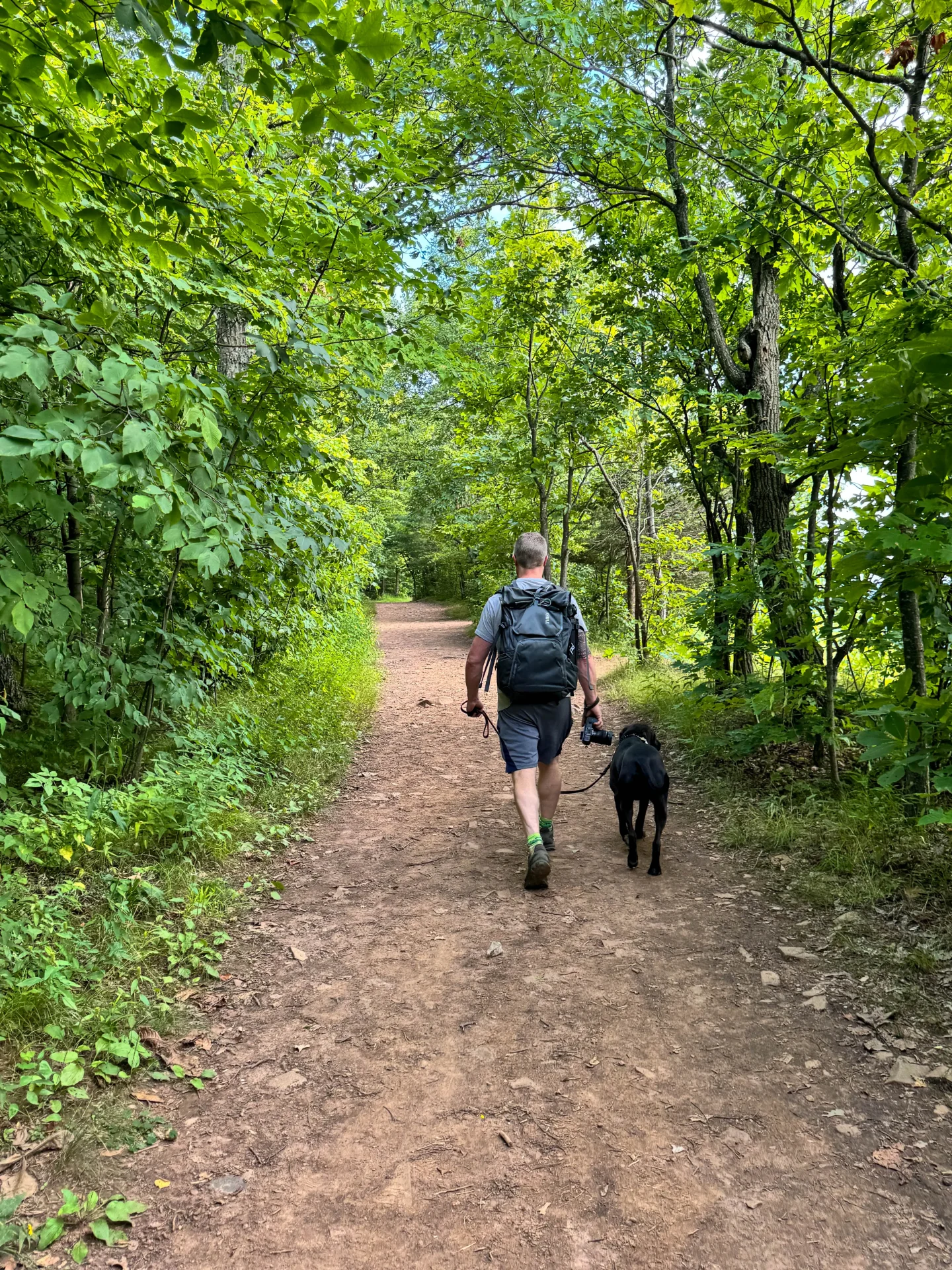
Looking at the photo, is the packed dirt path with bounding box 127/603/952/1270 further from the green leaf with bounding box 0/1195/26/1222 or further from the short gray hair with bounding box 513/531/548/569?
the short gray hair with bounding box 513/531/548/569

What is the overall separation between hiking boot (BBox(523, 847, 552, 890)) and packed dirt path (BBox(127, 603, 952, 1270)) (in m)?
0.07

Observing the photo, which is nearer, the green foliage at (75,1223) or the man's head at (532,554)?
the green foliage at (75,1223)

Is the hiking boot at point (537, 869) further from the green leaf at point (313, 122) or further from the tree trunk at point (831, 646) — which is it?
the green leaf at point (313, 122)

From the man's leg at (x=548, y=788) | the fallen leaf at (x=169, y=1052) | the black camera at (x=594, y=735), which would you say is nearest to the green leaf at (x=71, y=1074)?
the fallen leaf at (x=169, y=1052)

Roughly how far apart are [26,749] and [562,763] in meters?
4.65

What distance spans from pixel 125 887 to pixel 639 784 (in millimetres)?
2979

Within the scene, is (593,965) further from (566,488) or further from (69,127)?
(566,488)

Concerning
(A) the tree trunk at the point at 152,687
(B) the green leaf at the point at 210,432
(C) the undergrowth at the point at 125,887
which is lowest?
(C) the undergrowth at the point at 125,887

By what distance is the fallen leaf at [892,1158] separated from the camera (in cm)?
218

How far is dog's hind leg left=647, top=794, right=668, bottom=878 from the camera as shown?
4.36m

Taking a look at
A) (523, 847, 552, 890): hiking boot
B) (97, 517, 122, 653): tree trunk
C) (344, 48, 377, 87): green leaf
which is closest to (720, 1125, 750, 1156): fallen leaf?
(523, 847, 552, 890): hiking boot

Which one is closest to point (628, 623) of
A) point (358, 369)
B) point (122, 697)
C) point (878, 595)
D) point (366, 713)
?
point (366, 713)

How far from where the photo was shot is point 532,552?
439 centimetres

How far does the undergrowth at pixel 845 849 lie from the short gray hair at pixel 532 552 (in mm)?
2347
